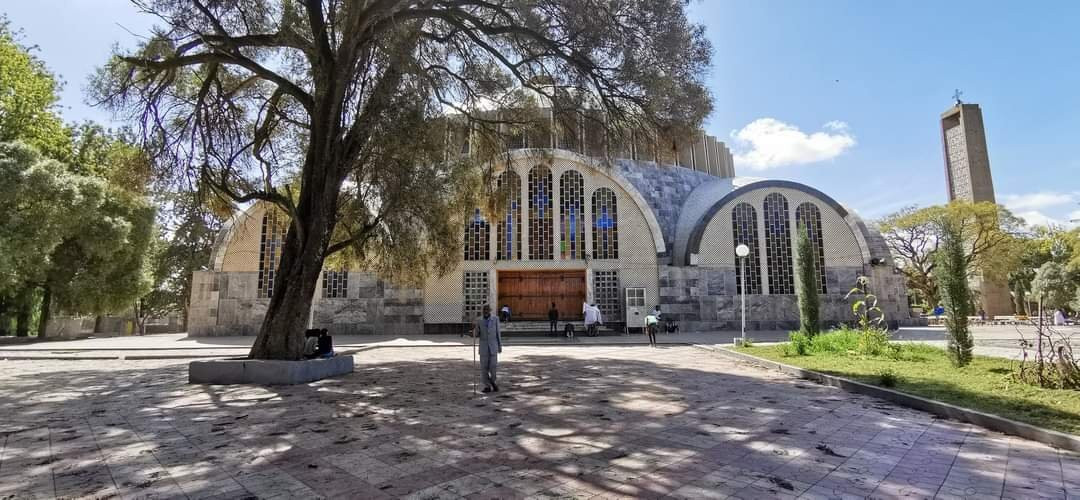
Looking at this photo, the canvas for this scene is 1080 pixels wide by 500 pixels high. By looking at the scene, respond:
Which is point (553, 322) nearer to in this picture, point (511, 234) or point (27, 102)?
point (511, 234)

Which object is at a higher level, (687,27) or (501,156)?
(687,27)

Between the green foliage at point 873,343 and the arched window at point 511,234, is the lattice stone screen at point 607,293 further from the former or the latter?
the green foliage at point 873,343

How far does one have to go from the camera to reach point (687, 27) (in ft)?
32.2

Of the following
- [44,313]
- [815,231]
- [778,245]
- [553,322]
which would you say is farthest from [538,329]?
[44,313]

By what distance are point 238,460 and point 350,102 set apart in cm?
878

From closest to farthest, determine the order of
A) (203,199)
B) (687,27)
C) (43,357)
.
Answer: (687,27)
(203,199)
(43,357)

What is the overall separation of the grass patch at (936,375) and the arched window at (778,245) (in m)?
10.3

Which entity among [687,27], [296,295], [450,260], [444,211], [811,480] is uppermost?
[687,27]

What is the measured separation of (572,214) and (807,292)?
1108 cm

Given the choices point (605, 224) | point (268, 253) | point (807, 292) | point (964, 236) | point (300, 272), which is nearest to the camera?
point (300, 272)

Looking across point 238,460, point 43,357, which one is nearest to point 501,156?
point 238,460

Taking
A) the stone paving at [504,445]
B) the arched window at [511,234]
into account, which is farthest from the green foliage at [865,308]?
the arched window at [511,234]

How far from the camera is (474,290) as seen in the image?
2277cm

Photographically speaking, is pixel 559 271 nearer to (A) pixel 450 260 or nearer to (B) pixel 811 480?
(A) pixel 450 260
